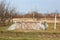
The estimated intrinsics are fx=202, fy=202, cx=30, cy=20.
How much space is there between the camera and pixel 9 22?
23078 millimetres

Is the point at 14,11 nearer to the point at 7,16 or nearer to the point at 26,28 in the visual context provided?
the point at 7,16

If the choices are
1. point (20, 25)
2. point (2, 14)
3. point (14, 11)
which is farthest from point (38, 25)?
point (14, 11)

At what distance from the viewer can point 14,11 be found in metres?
23.0

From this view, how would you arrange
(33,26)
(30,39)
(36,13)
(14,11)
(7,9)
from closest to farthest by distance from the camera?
1. (30,39)
2. (33,26)
3. (7,9)
4. (14,11)
5. (36,13)

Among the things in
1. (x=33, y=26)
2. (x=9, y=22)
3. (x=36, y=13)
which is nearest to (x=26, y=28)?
(x=33, y=26)

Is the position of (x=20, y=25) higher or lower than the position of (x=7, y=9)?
lower

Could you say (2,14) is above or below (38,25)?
above

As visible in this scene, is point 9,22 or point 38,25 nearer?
point 38,25

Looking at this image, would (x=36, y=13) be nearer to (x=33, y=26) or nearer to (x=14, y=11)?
(x=14, y=11)

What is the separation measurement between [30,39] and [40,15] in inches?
785

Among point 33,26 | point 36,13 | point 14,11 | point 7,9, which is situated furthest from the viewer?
point 36,13

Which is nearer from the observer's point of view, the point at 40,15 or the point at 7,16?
the point at 7,16

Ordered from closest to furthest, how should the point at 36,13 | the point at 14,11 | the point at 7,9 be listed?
the point at 7,9 → the point at 14,11 → the point at 36,13

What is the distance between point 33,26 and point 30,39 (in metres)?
7.40
